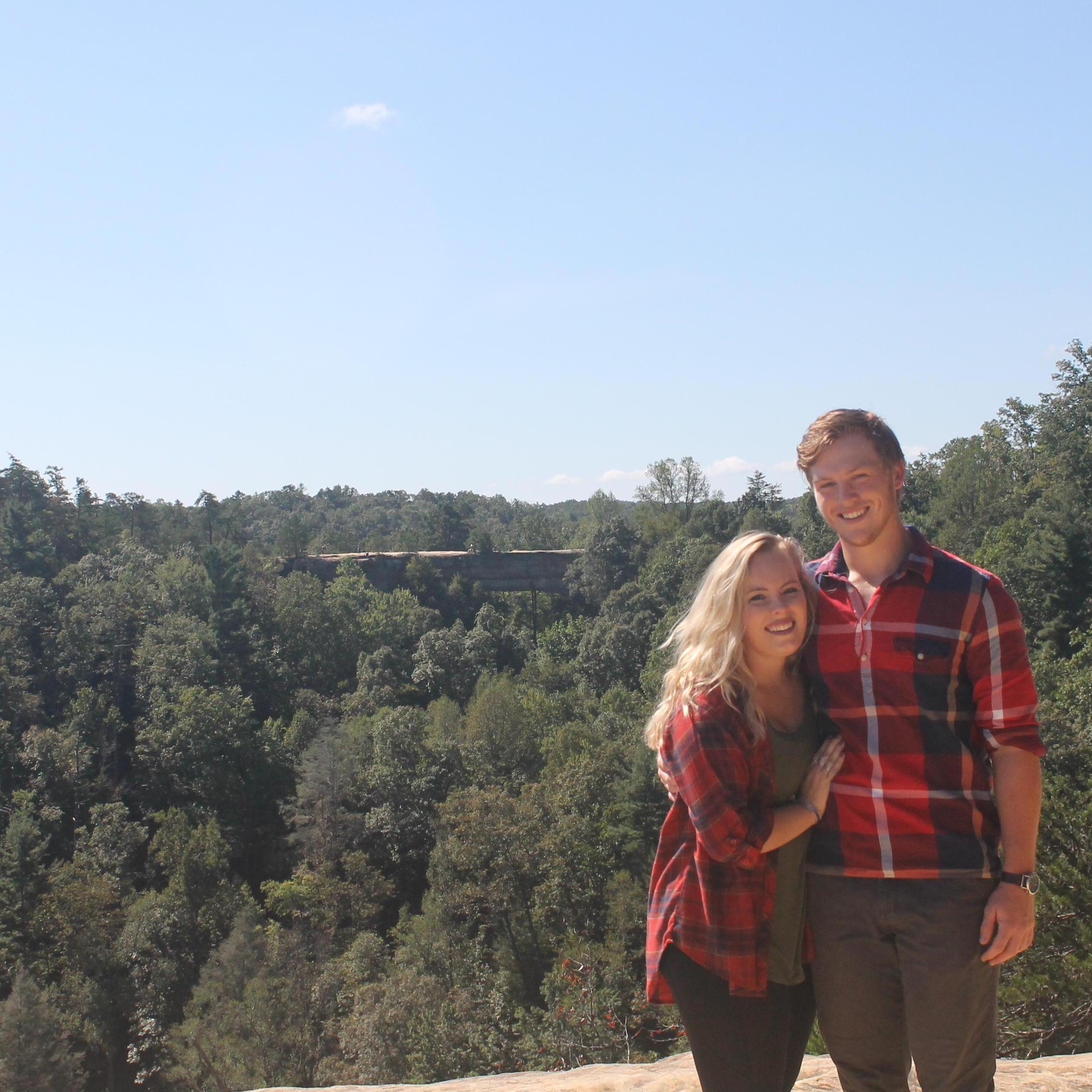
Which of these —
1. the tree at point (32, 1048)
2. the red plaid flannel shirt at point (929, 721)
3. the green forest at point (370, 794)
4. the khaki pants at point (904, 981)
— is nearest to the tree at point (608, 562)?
the green forest at point (370, 794)

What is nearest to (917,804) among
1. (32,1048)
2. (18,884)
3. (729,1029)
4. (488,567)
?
(729,1029)

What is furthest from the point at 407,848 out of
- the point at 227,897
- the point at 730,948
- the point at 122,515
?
the point at 122,515

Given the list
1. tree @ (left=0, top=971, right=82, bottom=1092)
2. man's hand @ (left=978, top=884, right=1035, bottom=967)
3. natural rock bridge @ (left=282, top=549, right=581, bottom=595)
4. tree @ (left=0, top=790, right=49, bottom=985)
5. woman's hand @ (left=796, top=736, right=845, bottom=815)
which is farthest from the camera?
natural rock bridge @ (left=282, top=549, right=581, bottom=595)

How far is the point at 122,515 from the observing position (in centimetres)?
6431

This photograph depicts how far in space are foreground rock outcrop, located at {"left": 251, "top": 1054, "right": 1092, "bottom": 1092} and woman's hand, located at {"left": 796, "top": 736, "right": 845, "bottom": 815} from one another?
7.89ft

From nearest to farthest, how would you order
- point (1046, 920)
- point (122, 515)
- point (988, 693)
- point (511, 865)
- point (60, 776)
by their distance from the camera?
1. point (988, 693)
2. point (1046, 920)
3. point (511, 865)
4. point (60, 776)
5. point (122, 515)

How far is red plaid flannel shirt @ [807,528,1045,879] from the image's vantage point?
2.82 m

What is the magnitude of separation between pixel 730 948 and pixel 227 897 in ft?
95.5

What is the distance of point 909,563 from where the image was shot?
2949mm

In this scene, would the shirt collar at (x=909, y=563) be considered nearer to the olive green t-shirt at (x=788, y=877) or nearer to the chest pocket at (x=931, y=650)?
the chest pocket at (x=931, y=650)

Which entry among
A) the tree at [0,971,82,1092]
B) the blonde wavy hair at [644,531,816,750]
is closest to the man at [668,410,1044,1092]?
the blonde wavy hair at [644,531,816,750]

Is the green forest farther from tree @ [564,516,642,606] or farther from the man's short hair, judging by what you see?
the man's short hair

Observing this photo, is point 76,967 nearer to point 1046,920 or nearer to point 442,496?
point 1046,920

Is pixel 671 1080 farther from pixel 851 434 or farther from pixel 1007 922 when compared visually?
pixel 851 434
